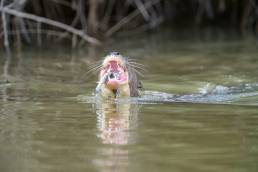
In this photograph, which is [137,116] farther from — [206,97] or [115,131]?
[206,97]

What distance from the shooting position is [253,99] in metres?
6.70

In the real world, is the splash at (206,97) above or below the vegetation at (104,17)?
below

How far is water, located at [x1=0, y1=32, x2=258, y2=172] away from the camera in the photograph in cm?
430

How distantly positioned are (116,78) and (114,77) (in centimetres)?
2

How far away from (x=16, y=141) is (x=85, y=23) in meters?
7.31

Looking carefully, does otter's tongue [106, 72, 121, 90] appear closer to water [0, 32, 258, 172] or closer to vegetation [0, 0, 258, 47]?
water [0, 32, 258, 172]

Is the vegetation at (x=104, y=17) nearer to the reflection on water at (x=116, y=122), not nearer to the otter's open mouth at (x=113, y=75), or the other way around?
the otter's open mouth at (x=113, y=75)

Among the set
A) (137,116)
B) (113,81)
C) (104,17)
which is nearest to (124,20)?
(104,17)

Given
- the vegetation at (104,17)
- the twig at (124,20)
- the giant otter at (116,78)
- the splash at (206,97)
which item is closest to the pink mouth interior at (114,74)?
the giant otter at (116,78)

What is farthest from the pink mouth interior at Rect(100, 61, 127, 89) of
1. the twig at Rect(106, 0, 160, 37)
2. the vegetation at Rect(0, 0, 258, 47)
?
the twig at Rect(106, 0, 160, 37)

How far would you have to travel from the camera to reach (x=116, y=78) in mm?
6617

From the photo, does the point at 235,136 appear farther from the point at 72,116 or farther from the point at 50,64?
the point at 50,64

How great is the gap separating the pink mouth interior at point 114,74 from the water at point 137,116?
0.54 feet

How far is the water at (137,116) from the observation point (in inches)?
169
